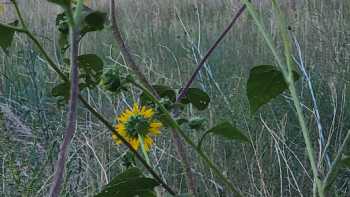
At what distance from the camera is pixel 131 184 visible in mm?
613

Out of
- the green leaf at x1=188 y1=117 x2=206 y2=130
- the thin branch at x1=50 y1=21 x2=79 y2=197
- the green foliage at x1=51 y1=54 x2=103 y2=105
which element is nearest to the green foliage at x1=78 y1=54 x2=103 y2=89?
the green foliage at x1=51 y1=54 x2=103 y2=105

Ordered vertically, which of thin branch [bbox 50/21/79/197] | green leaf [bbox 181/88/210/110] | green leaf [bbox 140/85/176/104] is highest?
thin branch [bbox 50/21/79/197]

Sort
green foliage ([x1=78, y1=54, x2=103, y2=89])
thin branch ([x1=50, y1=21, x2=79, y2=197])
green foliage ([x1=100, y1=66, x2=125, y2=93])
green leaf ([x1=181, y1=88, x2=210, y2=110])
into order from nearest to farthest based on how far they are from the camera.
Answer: thin branch ([x1=50, y1=21, x2=79, y2=197]), green foliage ([x1=100, y1=66, x2=125, y2=93]), green foliage ([x1=78, y1=54, x2=103, y2=89]), green leaf ([x1=181, y1=88, x2=210, y2=110])

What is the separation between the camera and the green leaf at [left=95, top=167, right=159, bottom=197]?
0.61 meters

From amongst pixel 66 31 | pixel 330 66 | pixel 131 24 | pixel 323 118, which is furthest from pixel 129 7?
pixel 66 31

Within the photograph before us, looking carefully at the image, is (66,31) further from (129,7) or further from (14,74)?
(129,7)

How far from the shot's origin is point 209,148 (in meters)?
1.95

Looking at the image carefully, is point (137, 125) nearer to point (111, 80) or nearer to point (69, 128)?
point (111, 80)

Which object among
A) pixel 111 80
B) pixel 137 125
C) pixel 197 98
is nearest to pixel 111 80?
pixel 111 80

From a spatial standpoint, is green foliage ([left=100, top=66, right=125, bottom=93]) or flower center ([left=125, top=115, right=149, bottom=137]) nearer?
green foliage ([left=100, top=66, right=125, bottom=93])

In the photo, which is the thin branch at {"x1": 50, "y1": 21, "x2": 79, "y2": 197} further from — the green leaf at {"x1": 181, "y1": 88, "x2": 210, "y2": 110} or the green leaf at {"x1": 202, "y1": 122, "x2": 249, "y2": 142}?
the green leaf at {"x1": 181, "y1": 88, "x2": 210, "y2": 110}

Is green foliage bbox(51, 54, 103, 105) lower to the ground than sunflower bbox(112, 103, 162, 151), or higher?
higher

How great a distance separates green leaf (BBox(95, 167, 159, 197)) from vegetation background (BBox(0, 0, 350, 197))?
113 millimetres

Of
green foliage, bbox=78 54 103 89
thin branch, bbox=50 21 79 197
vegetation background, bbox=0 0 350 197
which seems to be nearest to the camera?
thin branch, bbox=50 21 79 197
